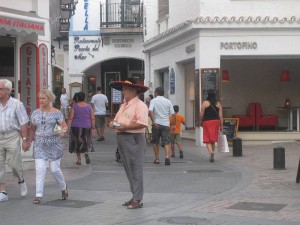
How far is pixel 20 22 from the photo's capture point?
12.7 m

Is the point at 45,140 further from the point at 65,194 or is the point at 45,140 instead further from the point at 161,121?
the point at 161,121

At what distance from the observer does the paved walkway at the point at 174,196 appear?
8.05 m

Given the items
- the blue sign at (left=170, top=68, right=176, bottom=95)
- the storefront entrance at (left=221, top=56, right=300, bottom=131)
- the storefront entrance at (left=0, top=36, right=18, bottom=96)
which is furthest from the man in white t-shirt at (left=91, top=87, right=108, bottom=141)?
the storefront entrance at (left=0, top=36, right=18, bottom=96)

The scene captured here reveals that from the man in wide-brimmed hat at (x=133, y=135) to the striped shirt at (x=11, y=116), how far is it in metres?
1.68

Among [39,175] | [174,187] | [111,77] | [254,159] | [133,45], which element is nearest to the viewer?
[39,175]

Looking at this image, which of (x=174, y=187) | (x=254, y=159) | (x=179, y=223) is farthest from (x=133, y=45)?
(x=179, y=223)

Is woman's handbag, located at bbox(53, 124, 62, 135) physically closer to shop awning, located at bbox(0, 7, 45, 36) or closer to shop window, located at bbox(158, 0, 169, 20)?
shop awning, located at bbox(0, 7, 45, 36)

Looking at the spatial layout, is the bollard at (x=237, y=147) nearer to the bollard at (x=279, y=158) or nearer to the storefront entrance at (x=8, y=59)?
the bollard at (x=279, y=158)

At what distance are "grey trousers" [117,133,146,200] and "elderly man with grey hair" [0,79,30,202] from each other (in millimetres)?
1660

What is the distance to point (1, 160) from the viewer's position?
9477 mm

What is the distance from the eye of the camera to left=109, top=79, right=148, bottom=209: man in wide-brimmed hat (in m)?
8.72

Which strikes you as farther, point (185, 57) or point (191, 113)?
point (191, 113)

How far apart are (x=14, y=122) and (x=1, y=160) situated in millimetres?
635

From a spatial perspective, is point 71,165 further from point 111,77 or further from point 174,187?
point 111,77
